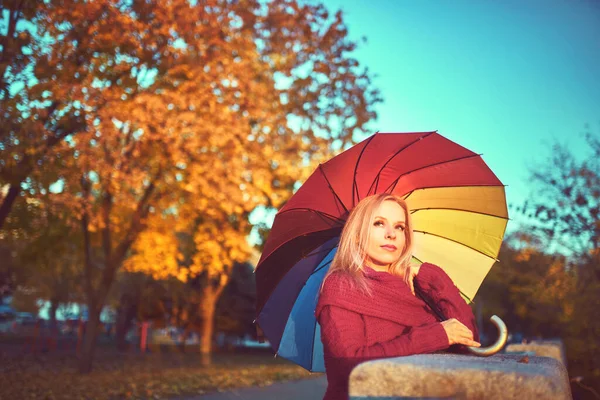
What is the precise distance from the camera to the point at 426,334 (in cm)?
228

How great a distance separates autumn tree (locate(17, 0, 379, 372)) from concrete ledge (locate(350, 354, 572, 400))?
9.30 meters

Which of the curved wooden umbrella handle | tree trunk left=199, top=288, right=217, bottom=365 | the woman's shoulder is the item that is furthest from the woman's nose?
tree trunk left=199, top=288, right=217, bottom=365

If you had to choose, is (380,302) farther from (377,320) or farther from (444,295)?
(444,295)

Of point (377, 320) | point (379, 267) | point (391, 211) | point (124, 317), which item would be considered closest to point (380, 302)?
point (377, 320)

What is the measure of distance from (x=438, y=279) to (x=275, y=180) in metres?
11.8

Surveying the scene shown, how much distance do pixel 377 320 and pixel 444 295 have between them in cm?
49

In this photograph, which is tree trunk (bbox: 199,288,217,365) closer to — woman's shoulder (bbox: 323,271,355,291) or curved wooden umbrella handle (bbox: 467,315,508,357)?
woman's shoulder (bbox: 323,271,355,291)

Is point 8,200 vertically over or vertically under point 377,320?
over

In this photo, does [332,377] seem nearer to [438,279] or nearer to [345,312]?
[345,312]

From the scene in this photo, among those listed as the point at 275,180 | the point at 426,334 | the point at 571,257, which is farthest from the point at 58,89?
the point at 571,257

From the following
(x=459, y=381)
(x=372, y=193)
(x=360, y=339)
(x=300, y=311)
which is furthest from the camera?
(x=300, y=311)

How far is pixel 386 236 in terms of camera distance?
3059 mm

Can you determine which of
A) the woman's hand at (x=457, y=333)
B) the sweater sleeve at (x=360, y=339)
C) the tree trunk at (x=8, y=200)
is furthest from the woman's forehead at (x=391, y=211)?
the tree trunk at (x=8, y=200)

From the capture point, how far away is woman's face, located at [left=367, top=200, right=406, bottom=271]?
305cm
